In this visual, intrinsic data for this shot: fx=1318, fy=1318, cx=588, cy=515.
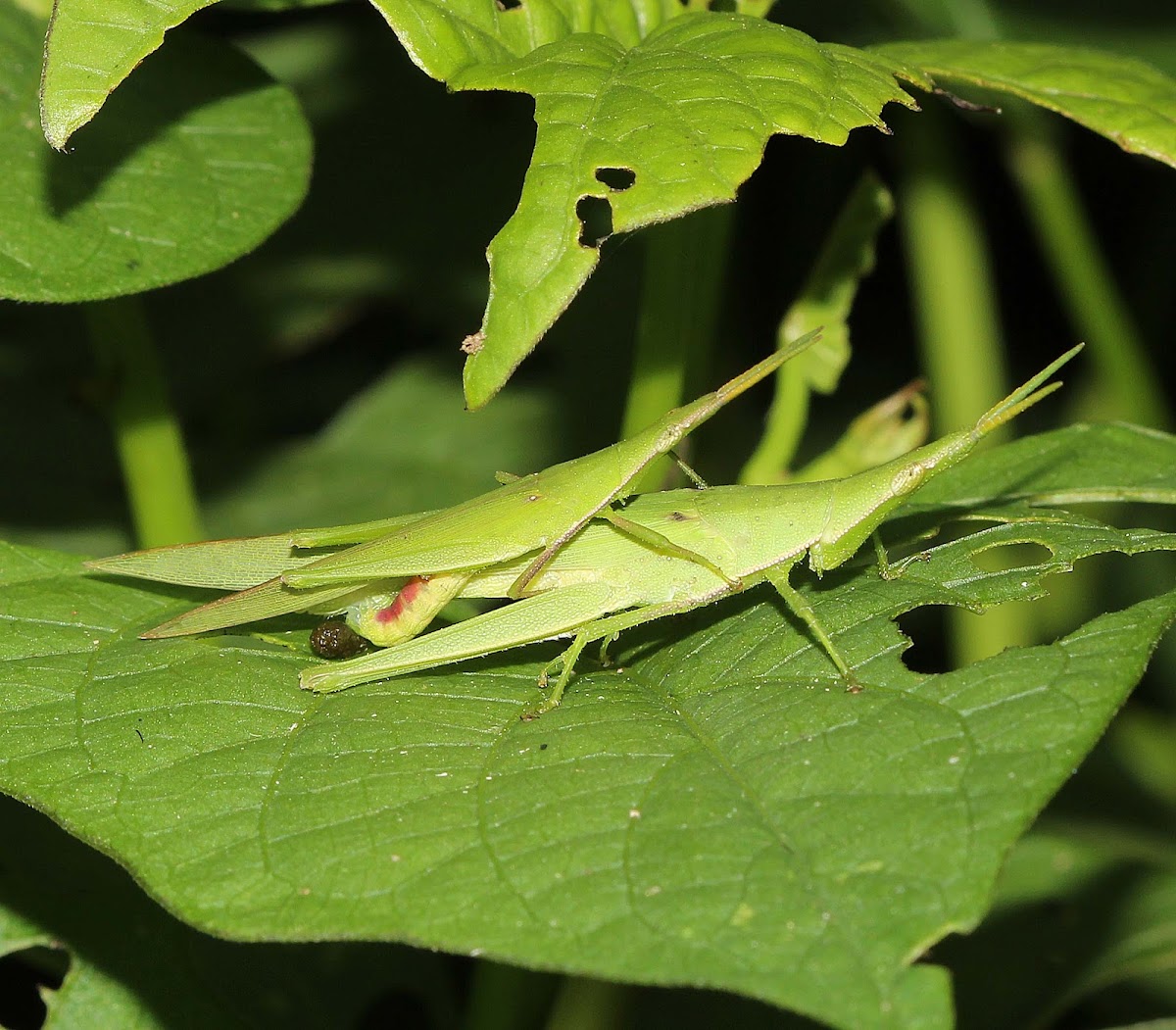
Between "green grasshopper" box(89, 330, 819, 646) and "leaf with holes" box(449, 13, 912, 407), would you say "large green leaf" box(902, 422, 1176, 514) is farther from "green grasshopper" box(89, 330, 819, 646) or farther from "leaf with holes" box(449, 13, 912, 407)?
"leaf with holes" box(449, 13, 912, 407)

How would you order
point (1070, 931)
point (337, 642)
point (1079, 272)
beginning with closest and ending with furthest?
point (337, 642) → point (1070, 931) → point (1079, 272)

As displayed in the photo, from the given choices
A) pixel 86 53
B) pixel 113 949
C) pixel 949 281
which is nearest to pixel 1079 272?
pixel 949 281

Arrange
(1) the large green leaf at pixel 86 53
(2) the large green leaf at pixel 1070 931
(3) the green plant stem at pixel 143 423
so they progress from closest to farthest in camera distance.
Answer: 1. (1) the large green leaf at pixel 86 53
2. (3) the green plant stem at pixel 143 423
3. (2) the large green leaf at pixel 1070 931

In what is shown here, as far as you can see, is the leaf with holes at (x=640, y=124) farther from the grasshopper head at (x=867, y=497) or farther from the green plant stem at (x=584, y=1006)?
the green plant stem at (x=584, y=1006)

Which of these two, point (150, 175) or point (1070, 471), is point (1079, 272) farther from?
point (150, 175)

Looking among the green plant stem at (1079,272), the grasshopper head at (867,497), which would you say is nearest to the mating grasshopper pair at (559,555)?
the grasshopper head at (867,497)

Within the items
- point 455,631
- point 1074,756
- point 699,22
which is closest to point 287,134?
point 699,22
